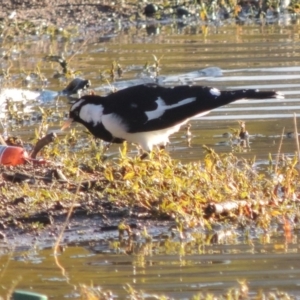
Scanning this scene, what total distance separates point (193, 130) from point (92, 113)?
1454 mm

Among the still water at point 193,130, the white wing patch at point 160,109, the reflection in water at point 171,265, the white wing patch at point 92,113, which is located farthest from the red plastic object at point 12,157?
the reflection in water at point 171,265

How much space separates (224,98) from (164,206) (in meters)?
1.78

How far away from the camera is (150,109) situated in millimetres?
7895

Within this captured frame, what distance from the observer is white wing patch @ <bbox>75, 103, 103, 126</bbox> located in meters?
8.02

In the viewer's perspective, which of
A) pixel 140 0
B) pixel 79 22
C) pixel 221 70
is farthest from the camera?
pixel 140 0

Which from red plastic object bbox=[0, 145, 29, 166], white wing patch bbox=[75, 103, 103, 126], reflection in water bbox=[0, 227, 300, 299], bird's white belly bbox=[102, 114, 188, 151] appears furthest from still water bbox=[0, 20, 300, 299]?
red plastic object bbox=[0, 145, 29, 166]

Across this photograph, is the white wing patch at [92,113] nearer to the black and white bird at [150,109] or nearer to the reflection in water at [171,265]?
the black and white bird at [150,109]

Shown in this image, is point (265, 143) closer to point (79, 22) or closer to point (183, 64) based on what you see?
point (183, 64)

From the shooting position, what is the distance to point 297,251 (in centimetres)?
559

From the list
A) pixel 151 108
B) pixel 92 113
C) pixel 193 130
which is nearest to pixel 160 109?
pixel 151 108

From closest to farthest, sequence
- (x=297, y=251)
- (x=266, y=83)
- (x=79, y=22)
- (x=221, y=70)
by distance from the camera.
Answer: (x=297, y=251), (x=266, y=83), (x=221, y=70), (x=79, y=22)

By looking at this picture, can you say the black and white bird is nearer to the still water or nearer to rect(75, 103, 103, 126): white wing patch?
rect(75, 103, 103, 126): white wing patch

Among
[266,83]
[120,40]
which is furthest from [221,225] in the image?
[120,40]

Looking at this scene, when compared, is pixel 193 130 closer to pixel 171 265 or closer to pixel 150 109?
pixel 150 109
